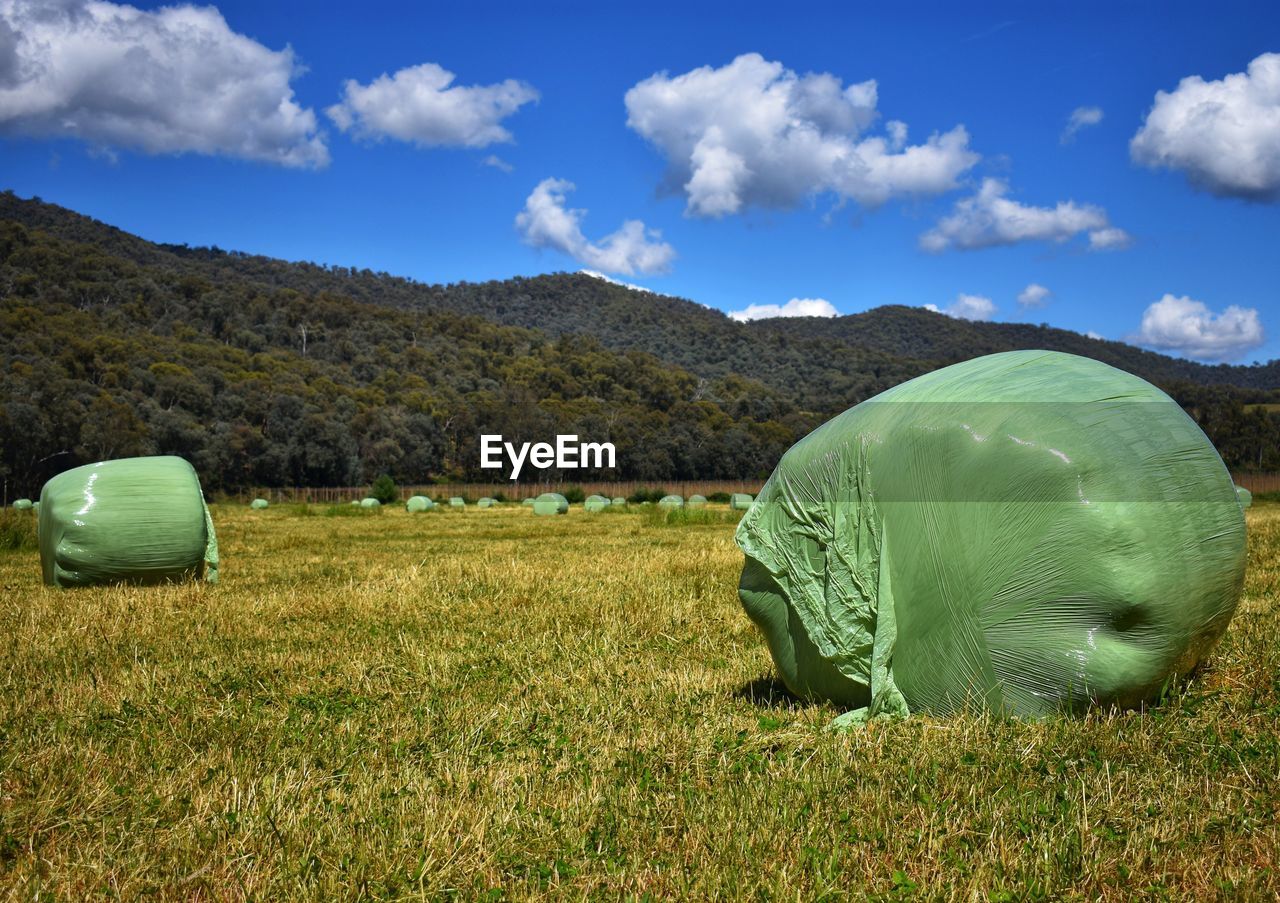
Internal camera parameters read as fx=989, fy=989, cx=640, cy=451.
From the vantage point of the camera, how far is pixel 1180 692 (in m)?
5.16

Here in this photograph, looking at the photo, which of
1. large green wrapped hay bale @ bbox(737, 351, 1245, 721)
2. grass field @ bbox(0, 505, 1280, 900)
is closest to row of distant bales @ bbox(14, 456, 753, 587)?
grass field @ bbox(0, 505, 1280, 900)

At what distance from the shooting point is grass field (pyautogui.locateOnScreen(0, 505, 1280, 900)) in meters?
3.27

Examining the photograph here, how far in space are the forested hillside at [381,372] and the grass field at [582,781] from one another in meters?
54.0

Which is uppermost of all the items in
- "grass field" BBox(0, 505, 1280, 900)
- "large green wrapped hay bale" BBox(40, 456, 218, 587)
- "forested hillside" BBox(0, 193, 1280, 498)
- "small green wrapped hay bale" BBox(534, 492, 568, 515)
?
"forested hillside" BBox(0, 193, 1280, 498)

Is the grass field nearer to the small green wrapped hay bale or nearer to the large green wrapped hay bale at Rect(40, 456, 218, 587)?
the large green wrapped hay bale at Rect(40, 456, 218, 587)

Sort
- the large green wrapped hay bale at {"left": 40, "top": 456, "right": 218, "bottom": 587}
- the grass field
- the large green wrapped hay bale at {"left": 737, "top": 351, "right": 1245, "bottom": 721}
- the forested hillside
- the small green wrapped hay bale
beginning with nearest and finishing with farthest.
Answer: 1. the grass field
2. the large green wrapped hay bale at {"left": 737, "top": 351, "right": 1245, "bottom": 721}
3. the large green wrapped hay bale at {"left": 40, "top": 456, "right": 218, "bottom": 587}
4. the small green wrapped hay bale
5. the forested hillside

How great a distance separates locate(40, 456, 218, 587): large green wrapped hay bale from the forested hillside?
152ft

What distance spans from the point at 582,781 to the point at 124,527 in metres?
9.62

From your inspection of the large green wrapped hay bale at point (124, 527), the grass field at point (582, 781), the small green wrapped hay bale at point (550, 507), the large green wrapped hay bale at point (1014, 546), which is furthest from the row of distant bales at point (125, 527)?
the small green wrapped hay bale at point (550, 507)

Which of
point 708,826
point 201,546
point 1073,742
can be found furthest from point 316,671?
point 201,546

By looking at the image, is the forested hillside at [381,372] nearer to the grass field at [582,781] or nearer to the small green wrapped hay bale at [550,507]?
the small green wrapped hay bale at [550,507]

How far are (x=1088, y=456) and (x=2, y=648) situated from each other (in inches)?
305

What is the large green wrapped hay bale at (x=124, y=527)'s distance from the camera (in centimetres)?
1161

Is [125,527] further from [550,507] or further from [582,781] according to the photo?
[550,507]
